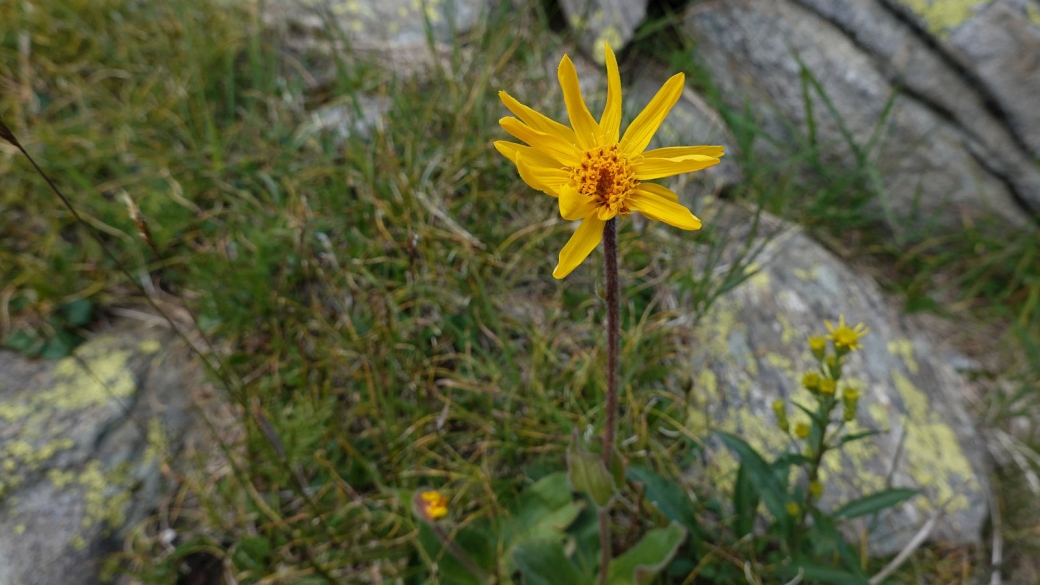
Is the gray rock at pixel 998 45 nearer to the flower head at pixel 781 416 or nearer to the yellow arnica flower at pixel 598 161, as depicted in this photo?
the flower head at pixel 781 416

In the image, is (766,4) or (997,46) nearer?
(997,46)

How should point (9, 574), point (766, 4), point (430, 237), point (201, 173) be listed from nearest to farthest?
point (9, 574) < point (430, 237) < point (201, 173) < point (766, 4)

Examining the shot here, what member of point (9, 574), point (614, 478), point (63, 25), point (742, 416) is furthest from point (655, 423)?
point (63, 25)

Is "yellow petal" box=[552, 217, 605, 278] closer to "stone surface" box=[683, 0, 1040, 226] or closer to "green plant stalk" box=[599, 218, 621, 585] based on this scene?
"green plant stalk" box=[599, 218, 621, 585]

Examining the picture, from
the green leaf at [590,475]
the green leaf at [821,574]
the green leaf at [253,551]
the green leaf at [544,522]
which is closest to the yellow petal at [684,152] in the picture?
the green leaf at [590,475]

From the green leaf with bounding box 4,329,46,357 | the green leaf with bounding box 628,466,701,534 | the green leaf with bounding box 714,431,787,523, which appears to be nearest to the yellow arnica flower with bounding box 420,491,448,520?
the green leaf with bounding box 628,466,701,534

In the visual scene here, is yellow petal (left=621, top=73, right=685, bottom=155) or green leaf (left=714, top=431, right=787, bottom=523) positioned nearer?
yellow petal (left=621, top=73, right=685, bottom=155)

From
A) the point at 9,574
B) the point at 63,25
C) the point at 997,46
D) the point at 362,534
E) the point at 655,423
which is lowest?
the point at 9,574

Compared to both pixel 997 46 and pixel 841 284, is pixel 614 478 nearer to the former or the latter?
pixel 841 284
